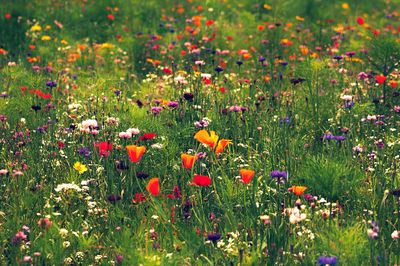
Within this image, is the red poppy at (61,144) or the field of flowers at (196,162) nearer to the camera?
the field of flowers at (196,162)

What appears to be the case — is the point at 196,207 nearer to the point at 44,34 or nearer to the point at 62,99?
the point at 62,99

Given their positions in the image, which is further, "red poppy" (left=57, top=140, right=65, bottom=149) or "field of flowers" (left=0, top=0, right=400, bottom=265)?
"red poppy" (left=57, top=140, right=65, bottom=149)

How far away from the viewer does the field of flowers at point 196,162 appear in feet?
9.80

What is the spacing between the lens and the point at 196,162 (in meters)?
3.76

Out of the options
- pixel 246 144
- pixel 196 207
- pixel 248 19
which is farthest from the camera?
pixel 248 19

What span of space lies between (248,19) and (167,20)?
1.04m

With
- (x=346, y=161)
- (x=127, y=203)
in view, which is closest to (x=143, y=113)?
(x=127, y=203)

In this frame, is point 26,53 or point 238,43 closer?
point 26,53

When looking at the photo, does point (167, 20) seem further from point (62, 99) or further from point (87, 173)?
point (87, 173)

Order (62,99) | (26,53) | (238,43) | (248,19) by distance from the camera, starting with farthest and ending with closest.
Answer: (248,19), (238,43), (26,53), (62,99)

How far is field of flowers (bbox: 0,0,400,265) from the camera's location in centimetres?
299

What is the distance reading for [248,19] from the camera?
783 centimetres

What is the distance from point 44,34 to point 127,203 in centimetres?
422

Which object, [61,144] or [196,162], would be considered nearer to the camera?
[196,162]
